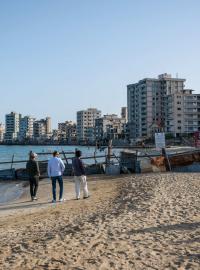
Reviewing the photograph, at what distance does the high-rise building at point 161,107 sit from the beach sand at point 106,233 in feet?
387

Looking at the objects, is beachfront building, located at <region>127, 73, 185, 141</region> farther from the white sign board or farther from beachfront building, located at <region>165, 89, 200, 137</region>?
the white sign board

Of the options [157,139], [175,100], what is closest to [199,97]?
[175,100]

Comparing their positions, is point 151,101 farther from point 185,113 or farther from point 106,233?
point 106,233

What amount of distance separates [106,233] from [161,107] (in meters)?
143

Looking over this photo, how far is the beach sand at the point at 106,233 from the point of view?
7.07 m

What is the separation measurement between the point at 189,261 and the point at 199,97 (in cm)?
13559

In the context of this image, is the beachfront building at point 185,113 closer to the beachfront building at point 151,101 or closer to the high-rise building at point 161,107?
the high-rise building at point 161,107

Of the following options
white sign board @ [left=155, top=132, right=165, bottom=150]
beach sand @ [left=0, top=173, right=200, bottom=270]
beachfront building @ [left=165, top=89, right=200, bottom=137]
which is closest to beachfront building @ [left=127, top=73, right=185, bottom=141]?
beachfront building @ [left=165, top=89, right=200, bottom=137]

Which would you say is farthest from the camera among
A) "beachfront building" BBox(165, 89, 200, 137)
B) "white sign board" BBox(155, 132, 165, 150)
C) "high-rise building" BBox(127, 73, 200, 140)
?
"high-rise building" BBox(127, 73, 200, 140)

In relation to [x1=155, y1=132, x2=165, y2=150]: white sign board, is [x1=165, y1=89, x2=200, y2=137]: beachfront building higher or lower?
higher

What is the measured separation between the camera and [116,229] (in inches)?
362

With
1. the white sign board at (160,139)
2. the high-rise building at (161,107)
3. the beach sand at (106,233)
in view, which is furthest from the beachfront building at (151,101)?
the beach sand at (106,233)

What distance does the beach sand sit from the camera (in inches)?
278

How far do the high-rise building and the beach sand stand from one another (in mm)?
117968
